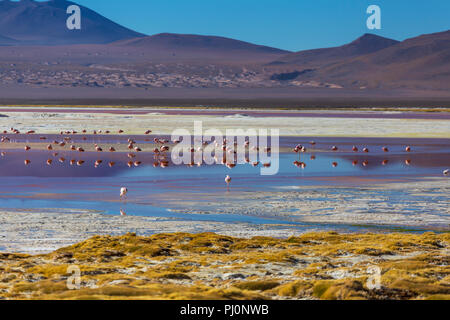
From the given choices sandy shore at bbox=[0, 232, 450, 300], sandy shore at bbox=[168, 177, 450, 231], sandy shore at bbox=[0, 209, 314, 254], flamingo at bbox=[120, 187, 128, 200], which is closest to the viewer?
sandy shore at bbox=[0, 232, 450, 300]

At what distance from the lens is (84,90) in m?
157

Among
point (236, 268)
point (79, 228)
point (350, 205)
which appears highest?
point (350, 205)

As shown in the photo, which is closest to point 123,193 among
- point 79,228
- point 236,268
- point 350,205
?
point 79,228

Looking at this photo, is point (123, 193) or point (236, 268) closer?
point (236, 268)

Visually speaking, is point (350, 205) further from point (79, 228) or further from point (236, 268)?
point (236, 268)

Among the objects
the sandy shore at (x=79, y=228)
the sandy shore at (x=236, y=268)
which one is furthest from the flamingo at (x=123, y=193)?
the sandy shore at (x=236, y=268)

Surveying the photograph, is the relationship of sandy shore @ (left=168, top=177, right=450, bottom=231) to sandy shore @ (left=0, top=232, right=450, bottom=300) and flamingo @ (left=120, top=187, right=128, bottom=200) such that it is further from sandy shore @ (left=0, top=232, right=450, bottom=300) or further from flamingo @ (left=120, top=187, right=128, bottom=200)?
sandy shore @ (left=0, top=232, right=450, bottom=300)

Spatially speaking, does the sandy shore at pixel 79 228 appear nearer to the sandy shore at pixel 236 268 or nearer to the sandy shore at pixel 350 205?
the sandy shore at pixel 236 268

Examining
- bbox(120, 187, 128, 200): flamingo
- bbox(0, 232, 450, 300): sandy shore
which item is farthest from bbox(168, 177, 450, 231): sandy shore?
bbox(0, 232, 450, 300): sandy shore

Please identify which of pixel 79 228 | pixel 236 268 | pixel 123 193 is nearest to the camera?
pixel 236 268

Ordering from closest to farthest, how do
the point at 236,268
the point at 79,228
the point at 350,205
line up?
the point at 236,268
the point at 79,228
the point at 350,205

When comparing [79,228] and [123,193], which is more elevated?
[123,193]
